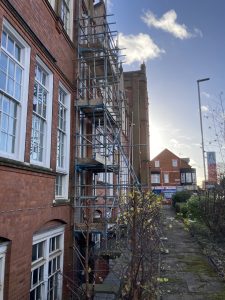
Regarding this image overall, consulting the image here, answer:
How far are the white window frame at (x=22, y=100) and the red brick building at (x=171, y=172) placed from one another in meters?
58.5

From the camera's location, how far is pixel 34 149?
7.23 metres

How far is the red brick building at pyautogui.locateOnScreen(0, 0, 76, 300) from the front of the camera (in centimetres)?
562

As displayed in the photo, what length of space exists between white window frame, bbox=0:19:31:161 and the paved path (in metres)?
4.21

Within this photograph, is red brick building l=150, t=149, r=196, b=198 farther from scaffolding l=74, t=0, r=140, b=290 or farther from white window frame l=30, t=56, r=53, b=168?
white window frame l=30, t=56, r=53, b=168

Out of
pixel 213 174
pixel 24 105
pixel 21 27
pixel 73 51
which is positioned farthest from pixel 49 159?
pixel 213 174

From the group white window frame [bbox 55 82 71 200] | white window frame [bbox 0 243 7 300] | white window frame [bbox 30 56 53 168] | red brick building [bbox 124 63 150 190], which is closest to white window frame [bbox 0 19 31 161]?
white window frame [bbox 30 56 53 168]

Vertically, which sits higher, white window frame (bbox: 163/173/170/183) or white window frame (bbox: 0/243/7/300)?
white window frame (bbox: 163/173/170/183)

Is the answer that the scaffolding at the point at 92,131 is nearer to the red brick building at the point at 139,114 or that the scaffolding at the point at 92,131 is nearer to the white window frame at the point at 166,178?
the red brick building at the point at 139,114

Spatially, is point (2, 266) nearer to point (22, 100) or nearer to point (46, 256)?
point (46, 256)

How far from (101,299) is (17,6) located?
6.45 meters

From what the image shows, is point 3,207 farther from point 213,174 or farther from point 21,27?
point 213,174

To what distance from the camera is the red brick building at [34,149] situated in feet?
18.4

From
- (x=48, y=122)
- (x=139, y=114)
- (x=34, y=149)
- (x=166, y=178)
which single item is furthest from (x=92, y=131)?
(x=166, y=178)

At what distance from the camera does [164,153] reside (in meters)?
67.8
